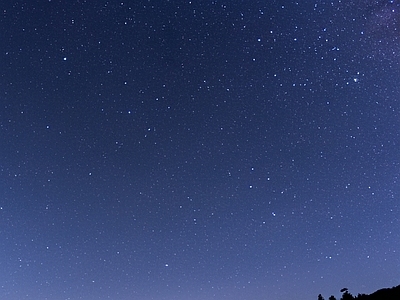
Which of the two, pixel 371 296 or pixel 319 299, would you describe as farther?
pixel 319 299

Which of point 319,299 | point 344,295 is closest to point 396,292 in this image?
point 344,295

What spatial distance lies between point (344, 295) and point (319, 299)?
2879mm

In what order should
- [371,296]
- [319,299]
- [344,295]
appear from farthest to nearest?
1. [319,299]
2. [371,296]
3. [344,295]

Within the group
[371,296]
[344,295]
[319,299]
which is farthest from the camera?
[319,299]

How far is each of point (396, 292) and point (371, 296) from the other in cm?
148

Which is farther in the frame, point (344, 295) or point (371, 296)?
point (371, 296)

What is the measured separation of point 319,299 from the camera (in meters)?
20.6

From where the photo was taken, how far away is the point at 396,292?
18219 mm

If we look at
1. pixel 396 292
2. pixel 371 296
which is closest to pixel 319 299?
pixel 371 296

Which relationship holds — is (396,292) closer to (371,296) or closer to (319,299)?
(371,296)

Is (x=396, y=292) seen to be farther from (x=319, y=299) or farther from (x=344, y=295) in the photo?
(x=319, y=299)

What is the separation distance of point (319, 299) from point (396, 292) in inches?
162

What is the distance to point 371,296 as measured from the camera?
63.4 ft

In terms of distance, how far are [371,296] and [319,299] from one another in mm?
2752
